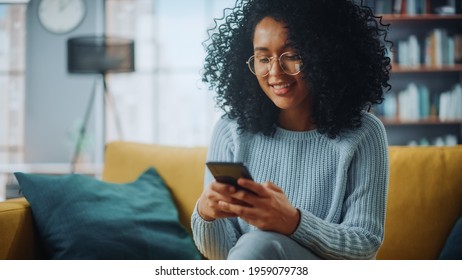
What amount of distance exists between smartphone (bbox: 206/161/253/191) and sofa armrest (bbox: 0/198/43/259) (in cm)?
59

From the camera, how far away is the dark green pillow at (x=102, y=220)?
1.31 m

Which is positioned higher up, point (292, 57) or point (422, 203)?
point (292, 57)

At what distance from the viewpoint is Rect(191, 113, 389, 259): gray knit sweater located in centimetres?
102

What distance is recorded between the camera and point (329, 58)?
1.10 m

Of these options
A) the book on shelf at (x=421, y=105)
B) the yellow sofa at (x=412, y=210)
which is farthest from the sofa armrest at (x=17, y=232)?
the book on shelf at (x=421, y=105)

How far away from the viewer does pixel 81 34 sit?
10.6ft

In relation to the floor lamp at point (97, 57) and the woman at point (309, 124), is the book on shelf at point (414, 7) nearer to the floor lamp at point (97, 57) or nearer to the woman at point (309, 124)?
the floor lamp at point (97, 57)

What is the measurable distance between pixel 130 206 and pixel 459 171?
842 mm

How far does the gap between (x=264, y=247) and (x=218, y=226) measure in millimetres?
179

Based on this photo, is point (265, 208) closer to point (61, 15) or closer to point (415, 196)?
point (415, 196)

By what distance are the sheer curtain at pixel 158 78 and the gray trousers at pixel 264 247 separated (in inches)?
97.2

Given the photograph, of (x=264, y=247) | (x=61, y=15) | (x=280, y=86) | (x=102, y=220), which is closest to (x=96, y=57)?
(x=102, y=220)

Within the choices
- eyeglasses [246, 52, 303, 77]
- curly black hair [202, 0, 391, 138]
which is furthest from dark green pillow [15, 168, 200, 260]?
eyeglasses [246, 52, 303, 77]
